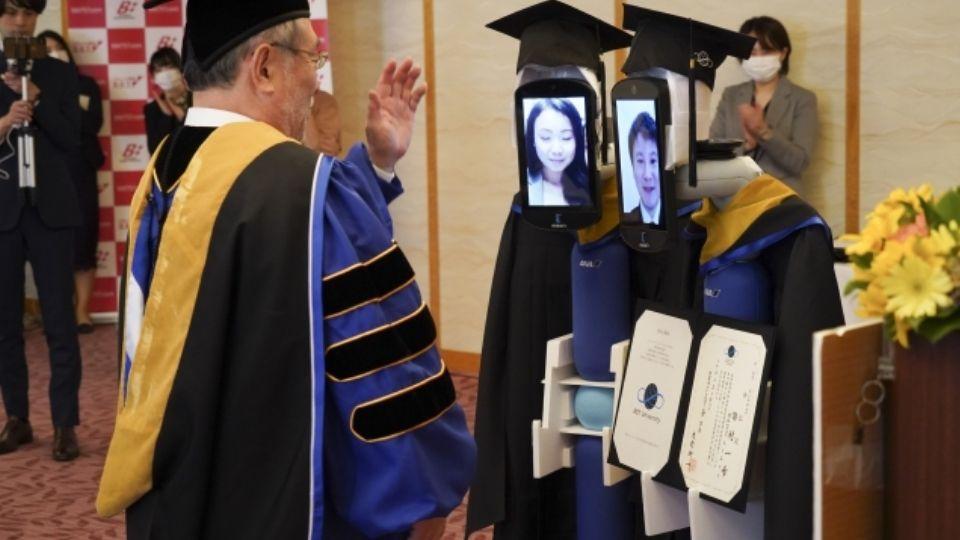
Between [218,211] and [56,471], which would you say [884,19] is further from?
[218,211]

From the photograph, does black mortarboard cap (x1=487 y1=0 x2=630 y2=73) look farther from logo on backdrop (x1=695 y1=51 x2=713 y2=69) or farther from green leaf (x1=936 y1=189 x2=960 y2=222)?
green leaf (x1=936 y1=189 x2=960 y2=222)

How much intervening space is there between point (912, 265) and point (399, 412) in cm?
89

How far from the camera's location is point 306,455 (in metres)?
2.40

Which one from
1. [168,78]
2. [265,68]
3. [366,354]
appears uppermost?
[168,78]

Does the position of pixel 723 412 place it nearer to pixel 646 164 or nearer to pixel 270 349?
pixel 646 164

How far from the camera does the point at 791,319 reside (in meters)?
2.85

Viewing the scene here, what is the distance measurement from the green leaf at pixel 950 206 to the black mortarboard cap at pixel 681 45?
102 centimetres

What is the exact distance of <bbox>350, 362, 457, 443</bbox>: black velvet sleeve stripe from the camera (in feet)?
7.86

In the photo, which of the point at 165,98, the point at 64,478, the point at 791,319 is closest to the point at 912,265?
the point at 791,319

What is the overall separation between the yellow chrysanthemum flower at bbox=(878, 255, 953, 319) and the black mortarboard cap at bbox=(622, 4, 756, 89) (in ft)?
3.58

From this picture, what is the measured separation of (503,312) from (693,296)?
0.66 meters

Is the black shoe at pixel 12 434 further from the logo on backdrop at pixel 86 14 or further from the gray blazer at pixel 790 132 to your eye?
the logo on backdrop at pixel 86 14

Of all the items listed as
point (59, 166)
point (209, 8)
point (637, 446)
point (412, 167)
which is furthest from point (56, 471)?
point (209, 8)

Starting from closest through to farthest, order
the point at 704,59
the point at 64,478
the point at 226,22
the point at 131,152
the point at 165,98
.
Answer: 1. the point at 226,22
2. the point at 704,59
3. the point at 64,478
4. the point at 165,98
5. the point at 131,152
